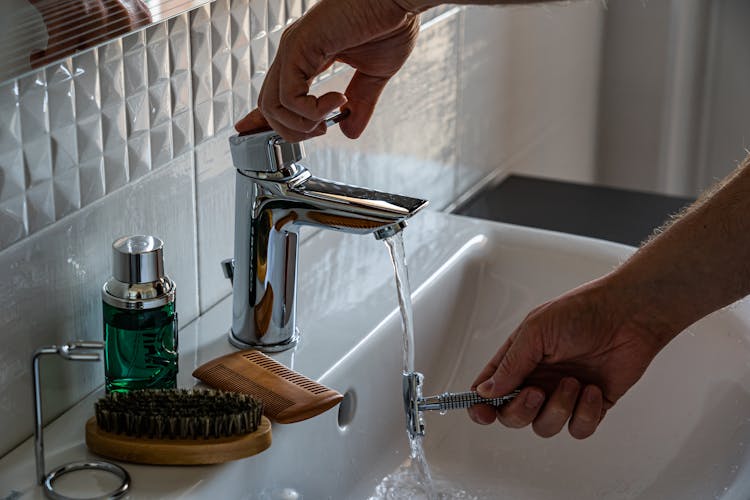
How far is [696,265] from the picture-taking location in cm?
74

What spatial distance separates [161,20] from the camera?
2.29ft

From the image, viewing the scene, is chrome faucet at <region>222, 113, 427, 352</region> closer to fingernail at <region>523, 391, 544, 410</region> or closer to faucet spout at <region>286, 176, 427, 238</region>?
faucet spout at <region>286, 176, 427, 238</region>

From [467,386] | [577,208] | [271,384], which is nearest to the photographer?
[271,384]

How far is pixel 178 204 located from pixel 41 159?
16 centimetres

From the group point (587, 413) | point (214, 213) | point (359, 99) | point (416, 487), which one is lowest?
point (416, 487)

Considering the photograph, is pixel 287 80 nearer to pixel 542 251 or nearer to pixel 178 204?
pixel 178 204

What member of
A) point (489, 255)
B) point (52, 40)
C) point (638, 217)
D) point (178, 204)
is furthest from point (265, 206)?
point (638, 217)

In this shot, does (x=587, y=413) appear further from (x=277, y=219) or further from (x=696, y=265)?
(x=277, y=219)

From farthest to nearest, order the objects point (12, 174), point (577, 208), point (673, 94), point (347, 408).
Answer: point (673, 94) → point (577, 208) → point (347, 408) → point (12, 174)

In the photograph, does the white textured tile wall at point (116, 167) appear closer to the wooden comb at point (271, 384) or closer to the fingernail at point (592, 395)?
the wooden comb at point (271, 384)

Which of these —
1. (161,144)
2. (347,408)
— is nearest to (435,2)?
(161,144)

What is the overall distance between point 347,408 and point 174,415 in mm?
223

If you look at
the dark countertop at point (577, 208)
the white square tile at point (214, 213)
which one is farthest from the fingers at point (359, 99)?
A: the dark countertop at point (577, 208)

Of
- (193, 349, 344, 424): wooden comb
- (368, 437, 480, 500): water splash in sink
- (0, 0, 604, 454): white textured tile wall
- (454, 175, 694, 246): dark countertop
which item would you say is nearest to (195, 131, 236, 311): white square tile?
(0, 0, 604, 454): white textured tile wall
